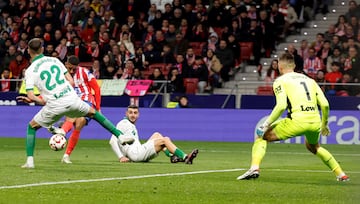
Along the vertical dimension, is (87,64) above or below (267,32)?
below

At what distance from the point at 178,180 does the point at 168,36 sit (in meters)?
19.4

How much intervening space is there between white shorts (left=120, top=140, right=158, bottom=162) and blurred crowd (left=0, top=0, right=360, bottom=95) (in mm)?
11504

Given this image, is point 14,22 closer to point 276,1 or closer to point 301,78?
point 276,1

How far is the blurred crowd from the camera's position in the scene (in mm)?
31500

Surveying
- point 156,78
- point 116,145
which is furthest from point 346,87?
point 116,145

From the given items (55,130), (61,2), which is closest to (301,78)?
(55,130)

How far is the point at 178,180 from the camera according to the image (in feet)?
48.9

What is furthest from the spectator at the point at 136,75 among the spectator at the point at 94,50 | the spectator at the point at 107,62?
the spectator at the point at 94,50

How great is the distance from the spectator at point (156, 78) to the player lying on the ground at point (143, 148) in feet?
37.1

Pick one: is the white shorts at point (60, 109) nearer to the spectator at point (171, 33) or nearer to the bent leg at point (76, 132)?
the bent leg at point (76, 132)

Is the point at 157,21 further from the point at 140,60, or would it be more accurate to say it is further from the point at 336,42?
the point at 336,42

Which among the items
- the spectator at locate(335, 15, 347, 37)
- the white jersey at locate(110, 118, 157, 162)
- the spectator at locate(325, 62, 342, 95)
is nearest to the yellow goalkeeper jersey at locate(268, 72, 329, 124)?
the white jersey at locate(110, 118, 157, 162)

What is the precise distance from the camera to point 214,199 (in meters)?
12.2

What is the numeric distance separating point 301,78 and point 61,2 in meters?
22.7
